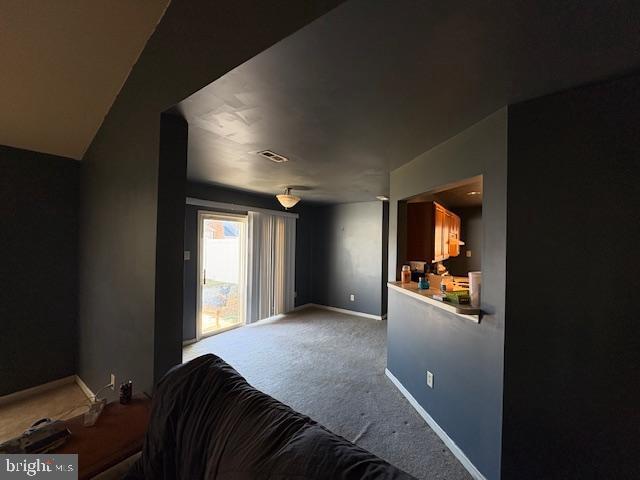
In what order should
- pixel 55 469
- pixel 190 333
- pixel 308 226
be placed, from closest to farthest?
1. pixel 55 469
2. pixel 190 333
3. pixel 308 226

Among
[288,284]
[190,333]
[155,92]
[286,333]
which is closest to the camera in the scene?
[155,92]

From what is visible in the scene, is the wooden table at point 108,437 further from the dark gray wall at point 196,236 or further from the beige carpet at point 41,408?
the dark gray wall at point 196,236

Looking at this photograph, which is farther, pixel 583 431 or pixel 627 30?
pixel 583 431

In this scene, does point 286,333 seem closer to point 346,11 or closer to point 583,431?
point 583,431

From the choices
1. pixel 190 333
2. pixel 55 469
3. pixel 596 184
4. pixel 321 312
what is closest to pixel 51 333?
pixel 190 333

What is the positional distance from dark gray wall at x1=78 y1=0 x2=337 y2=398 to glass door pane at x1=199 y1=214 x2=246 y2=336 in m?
1.59

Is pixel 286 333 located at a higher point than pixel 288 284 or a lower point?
lower

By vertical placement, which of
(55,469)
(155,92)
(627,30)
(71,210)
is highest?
(155,92)

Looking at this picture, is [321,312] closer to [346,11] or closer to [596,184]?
[596,184]

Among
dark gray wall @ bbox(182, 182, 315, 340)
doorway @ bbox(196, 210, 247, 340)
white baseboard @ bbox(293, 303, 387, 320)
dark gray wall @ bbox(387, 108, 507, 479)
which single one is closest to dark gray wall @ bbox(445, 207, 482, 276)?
white baseboard @ bbox(293, 303, 387, 320)

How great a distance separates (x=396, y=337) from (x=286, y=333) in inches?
78.4

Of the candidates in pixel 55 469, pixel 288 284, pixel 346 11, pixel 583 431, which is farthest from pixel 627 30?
Answer: pixel 288 284

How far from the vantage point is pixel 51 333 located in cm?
244

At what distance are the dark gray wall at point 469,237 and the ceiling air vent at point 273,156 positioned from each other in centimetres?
430
